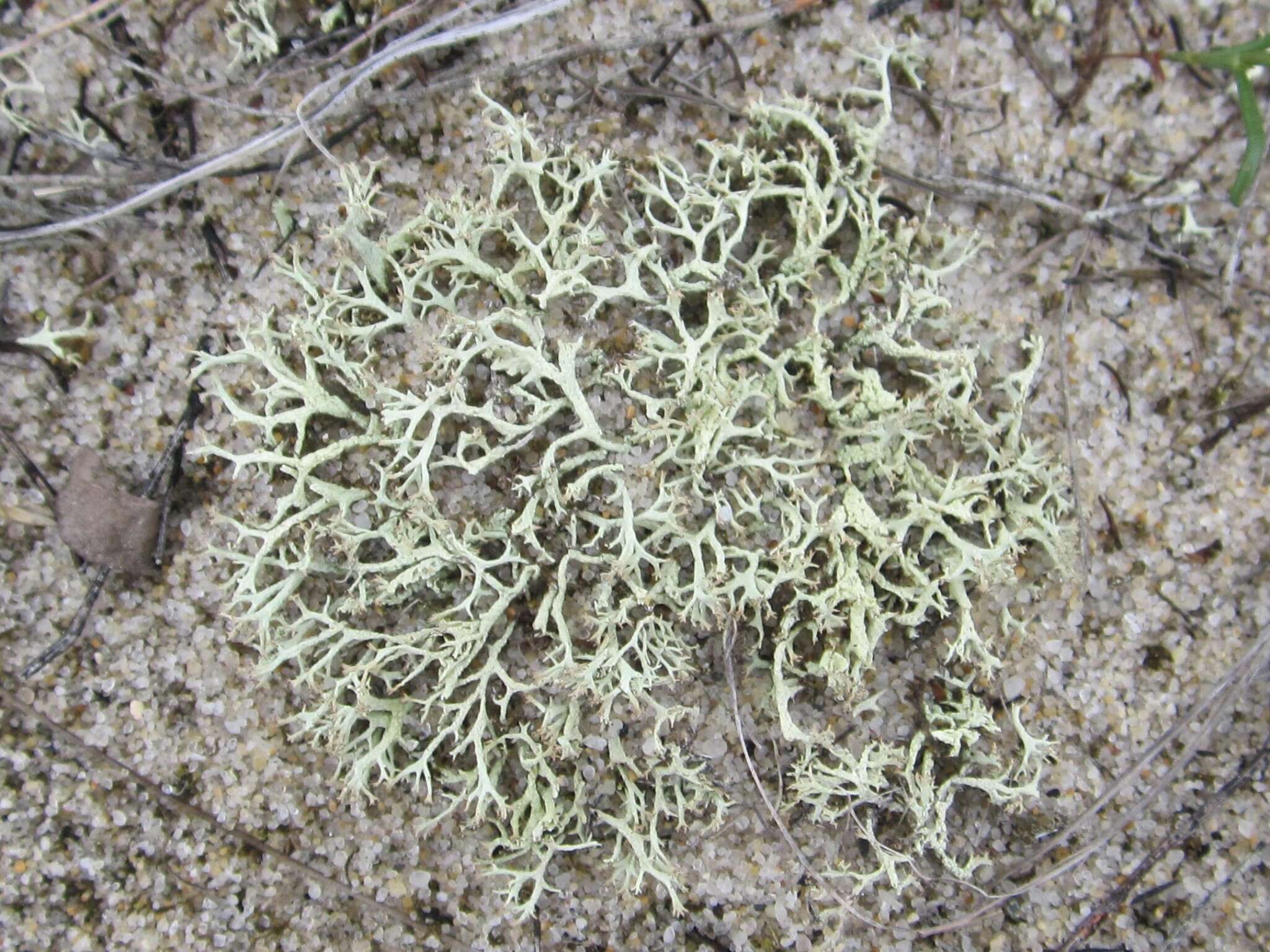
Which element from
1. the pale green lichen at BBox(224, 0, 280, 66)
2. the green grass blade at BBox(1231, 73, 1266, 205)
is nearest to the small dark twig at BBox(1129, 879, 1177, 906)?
the green grass blade at BBox(1231, 73, 1266, 205)

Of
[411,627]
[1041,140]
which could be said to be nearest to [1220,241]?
[1041,140]

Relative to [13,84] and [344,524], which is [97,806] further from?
[13,84]

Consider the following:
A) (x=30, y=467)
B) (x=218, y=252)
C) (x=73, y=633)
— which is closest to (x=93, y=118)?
(x=218, y=252)

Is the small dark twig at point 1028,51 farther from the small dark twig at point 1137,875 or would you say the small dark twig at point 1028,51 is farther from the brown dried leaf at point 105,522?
the brown dried leaf at point 105,522

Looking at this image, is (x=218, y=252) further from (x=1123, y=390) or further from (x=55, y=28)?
(x=1123, y=390)

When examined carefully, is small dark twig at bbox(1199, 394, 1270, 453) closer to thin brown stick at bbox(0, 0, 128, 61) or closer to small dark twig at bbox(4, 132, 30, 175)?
thin brown stick at bbox(0, 0, 128, 61)
